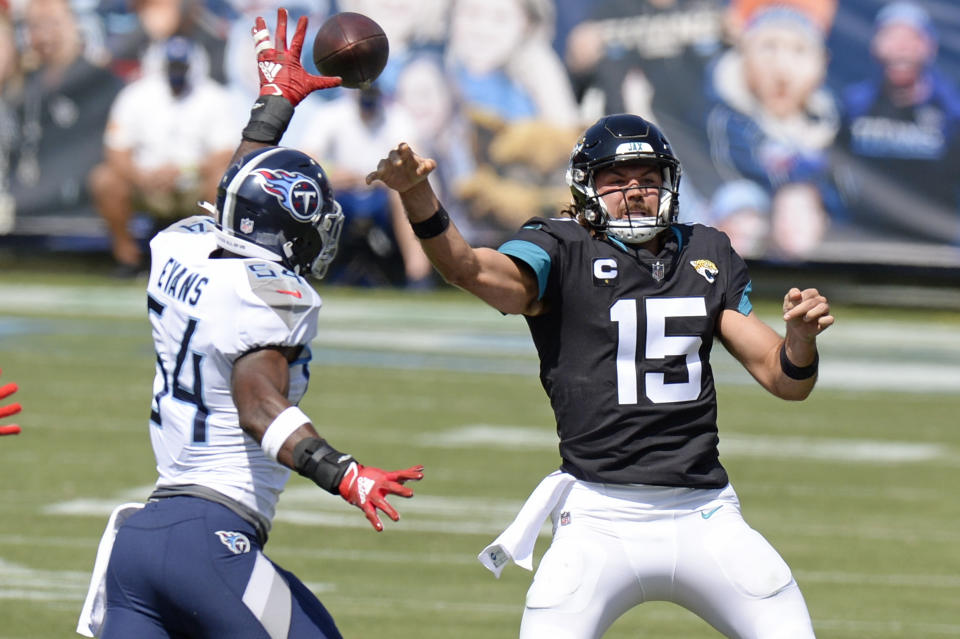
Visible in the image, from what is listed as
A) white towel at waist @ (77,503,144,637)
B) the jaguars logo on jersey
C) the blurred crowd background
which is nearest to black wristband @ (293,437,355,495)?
white towel at waist @ (77,503,144,637)

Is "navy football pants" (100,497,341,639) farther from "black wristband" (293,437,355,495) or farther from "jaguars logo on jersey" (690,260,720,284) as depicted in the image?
"jaguars logo on jersey" (690,260,720,284)

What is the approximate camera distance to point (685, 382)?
3.91 metres

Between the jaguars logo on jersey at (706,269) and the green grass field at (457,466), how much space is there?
206 centimetres

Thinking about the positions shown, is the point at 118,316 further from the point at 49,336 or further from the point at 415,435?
the point at 415,435

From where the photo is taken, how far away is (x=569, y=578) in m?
3.68

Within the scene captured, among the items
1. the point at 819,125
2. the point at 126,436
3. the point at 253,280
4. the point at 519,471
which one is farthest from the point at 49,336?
the point at 253,280

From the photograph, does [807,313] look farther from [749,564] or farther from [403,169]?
[403,169]

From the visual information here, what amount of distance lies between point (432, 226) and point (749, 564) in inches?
40.7

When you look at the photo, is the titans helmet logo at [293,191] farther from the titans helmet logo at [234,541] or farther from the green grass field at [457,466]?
the green grass field at [457,466]

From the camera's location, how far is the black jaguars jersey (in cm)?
385

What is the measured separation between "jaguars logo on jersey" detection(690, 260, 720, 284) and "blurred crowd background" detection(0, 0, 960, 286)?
11869 millimetres

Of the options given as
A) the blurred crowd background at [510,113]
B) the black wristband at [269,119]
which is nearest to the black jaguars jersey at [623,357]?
the black wristband at [269,119]

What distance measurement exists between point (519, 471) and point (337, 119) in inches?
342

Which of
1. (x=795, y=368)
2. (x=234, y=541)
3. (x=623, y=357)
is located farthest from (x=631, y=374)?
(x=234, y=541)
